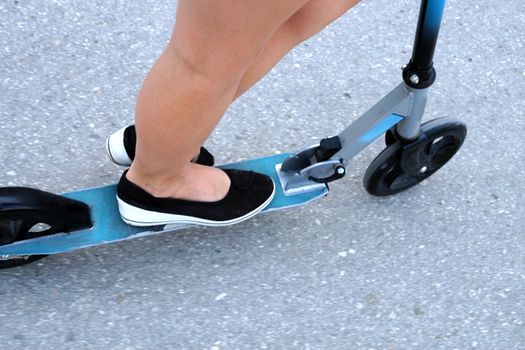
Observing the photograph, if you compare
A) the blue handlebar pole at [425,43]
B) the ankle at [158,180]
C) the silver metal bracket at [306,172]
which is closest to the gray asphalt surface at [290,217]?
the silver metal bracket at [306,172]

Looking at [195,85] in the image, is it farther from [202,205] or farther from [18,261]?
[18,261]

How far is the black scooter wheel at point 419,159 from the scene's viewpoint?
1.79m

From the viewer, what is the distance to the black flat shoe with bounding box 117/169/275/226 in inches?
63.4

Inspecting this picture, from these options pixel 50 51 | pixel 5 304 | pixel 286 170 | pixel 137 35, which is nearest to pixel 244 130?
pixel 286 170

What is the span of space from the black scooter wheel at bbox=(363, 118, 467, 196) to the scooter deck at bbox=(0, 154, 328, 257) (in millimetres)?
162

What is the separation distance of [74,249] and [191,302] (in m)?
0.32

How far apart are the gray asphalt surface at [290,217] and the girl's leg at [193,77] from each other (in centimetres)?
34

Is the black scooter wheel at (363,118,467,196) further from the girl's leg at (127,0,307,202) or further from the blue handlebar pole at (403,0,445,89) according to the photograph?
the girl's leg at (127,0,307,202)

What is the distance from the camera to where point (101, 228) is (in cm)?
167

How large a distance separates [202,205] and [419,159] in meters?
0.61

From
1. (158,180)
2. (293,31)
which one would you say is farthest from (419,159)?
(158,180)

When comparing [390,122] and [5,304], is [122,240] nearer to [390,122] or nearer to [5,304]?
[5,304]

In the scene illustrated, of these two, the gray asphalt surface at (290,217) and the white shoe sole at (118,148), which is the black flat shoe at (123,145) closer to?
the white shoe sole at (118,148)

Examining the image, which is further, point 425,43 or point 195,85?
point 425,43
